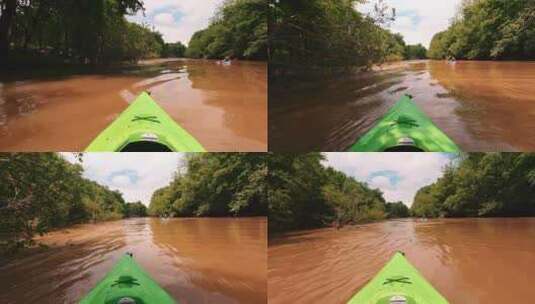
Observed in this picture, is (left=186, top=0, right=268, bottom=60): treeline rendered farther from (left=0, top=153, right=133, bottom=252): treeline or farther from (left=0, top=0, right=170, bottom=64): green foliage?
(left=0, top=153, right=133, bottom=252): treeline

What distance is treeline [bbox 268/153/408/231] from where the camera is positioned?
2.99 meters

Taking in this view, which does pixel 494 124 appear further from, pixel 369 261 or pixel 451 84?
pixel 369 261

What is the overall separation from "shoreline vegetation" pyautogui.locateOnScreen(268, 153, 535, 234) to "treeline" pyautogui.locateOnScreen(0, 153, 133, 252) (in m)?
1.25

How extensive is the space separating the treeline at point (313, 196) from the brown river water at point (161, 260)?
1.40 ft

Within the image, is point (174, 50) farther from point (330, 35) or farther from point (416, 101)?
point (416, 101)

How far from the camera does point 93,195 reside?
3195 millimetres

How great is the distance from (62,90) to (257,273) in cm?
195

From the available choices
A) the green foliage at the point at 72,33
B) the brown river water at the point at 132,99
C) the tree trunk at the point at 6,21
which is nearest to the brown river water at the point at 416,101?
the brown river water at the point at 132,99

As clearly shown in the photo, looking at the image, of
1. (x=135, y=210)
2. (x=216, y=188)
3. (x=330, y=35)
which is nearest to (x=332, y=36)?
(x=330, y=35)

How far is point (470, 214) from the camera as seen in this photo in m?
3.99

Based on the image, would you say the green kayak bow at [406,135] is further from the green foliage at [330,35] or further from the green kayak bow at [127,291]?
the green kayak bow at [127,291]

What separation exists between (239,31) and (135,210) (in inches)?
62.1

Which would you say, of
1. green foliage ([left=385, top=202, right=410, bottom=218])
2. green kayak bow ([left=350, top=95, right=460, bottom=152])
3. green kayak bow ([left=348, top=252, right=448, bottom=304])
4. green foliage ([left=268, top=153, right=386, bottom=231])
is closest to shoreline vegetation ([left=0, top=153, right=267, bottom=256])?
green foliage ([left=268, top=153, right=386, bottom=231])

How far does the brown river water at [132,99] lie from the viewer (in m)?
2.49
